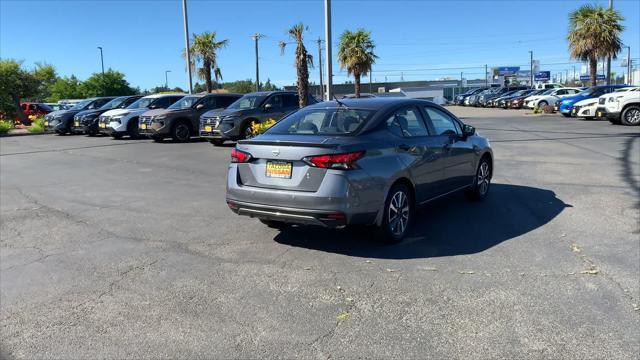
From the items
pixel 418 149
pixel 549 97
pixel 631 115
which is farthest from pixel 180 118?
pixel 549 97

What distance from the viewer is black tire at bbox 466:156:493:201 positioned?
781 cm

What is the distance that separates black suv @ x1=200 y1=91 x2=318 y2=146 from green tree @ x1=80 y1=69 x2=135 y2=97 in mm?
43511

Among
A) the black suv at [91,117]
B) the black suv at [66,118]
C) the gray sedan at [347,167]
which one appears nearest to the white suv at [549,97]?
the black suv at [91,117]

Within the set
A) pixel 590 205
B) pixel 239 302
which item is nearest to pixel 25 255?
pixel 239 302

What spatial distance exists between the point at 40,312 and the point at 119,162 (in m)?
9.96

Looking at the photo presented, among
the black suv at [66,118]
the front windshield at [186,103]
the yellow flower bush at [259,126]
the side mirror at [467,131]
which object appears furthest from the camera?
the black suv at [66,118]

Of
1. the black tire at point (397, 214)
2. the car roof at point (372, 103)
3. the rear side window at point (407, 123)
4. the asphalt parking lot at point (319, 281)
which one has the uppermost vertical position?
the car roof at point (372, 103)

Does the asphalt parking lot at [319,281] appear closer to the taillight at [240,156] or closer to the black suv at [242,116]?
the taillight at [240,156]

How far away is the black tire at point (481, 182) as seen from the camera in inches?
308

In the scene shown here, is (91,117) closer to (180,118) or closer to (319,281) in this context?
(180,118)

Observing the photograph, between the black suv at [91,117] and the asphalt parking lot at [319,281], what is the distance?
1511 cm

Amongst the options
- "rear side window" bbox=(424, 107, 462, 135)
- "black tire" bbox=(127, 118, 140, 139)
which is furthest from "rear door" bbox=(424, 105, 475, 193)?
"black tire" bbox=(127, 118, 140, 139)

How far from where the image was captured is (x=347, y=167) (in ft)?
17.1

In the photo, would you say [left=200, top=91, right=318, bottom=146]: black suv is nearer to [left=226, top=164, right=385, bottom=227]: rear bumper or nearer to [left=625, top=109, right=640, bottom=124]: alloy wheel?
[left=226, top=164, right=385, bottom=227]: rear bumper
